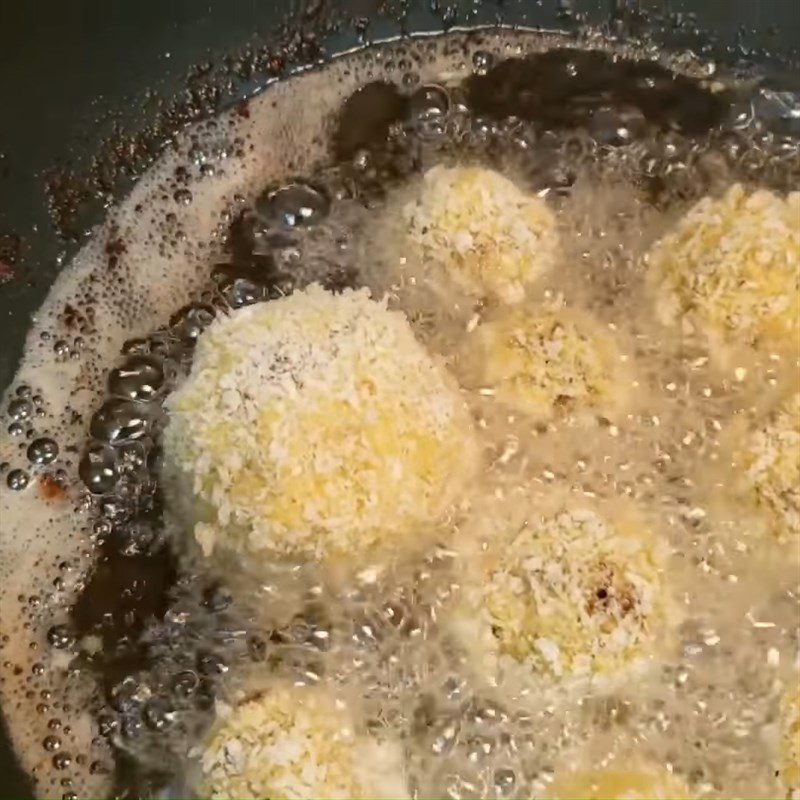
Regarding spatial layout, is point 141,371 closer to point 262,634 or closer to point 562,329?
point 262,634

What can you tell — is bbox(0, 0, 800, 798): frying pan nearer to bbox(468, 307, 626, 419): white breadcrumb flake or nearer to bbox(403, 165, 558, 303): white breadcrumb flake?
bbox(403, 165, 558, 303): white breadcrumb flake

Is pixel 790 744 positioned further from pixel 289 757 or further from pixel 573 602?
pixel 289 757

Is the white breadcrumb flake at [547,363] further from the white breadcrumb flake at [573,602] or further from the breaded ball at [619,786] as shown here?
the breaded ball at [619,786]

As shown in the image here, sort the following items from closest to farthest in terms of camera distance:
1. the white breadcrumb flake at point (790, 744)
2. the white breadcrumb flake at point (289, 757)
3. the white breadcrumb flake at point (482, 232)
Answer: the white breadcrumb flake at point (289, 757), the white breadcrumb flake at point (790, 744), the white breadcrumb flake at point (482, 232)

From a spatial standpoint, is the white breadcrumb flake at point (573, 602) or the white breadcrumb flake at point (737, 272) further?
the white breadcrumb flake at point (737, 272)

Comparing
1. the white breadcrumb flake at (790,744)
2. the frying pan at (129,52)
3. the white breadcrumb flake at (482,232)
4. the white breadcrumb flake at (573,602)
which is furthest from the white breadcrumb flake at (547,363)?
the frying pan at (129,52)
